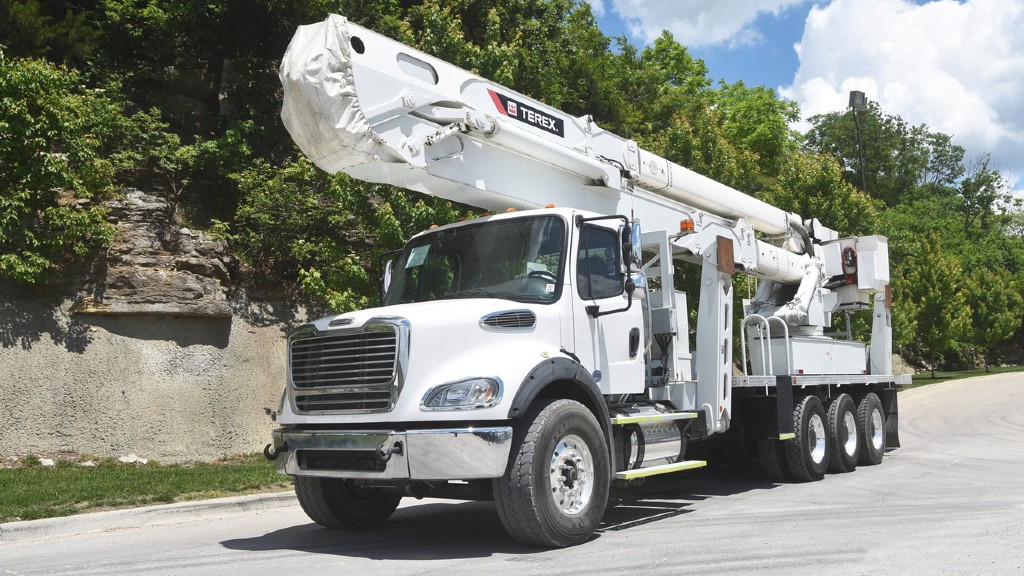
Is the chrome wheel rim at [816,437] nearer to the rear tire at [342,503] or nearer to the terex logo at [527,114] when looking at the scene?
the terex logo at [527,114]

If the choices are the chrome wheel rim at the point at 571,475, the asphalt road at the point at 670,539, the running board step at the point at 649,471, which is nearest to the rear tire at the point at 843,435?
the asphalt road at the point at 670,539

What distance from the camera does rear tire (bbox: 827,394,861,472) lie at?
1214cm

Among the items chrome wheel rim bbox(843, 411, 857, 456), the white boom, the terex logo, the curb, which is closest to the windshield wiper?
the white boom

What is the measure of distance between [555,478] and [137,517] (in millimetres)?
4991

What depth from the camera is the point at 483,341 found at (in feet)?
22.4

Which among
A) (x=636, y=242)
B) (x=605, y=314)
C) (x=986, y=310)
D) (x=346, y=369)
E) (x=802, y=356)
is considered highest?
(x=986, y=310)

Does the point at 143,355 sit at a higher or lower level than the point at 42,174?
lower

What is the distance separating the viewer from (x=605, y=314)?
777 cm

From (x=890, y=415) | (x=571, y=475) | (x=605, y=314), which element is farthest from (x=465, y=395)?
(x=890, y=415)

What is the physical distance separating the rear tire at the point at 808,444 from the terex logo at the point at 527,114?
5044 millimetres

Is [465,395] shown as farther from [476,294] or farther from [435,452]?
[476,294]

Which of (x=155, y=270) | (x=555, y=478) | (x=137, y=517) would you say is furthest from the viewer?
(x=155, y=270)

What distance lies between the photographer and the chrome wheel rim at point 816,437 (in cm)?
1168

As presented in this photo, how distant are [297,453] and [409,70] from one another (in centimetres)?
347
